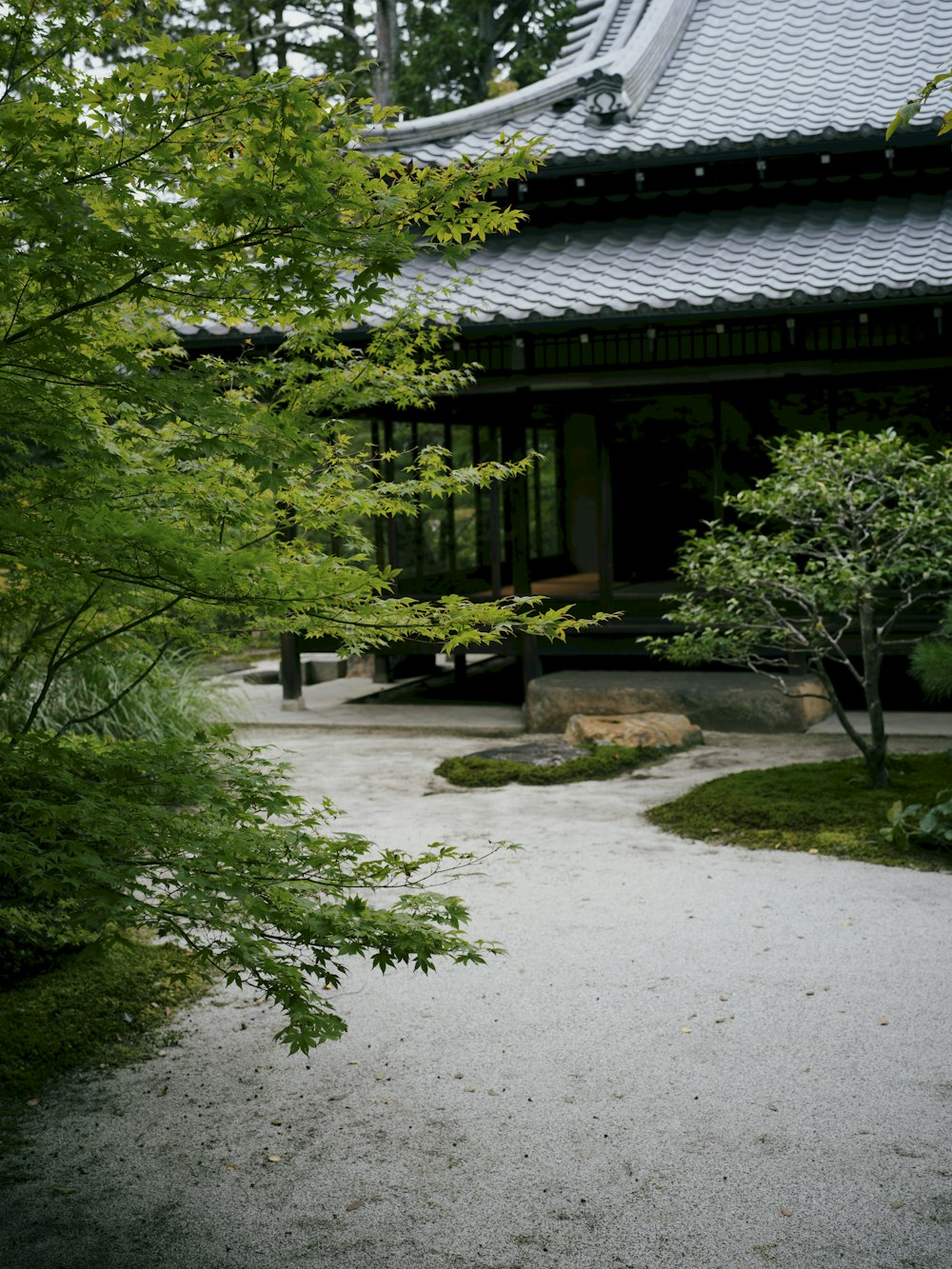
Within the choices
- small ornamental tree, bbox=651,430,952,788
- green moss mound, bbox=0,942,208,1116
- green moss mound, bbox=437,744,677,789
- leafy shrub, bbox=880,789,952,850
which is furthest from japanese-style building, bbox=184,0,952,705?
green moss mound, bbox=0,942,208,1116

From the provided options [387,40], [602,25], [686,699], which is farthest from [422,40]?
[686,699]

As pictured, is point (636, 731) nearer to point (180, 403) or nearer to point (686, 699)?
point (686, 699)

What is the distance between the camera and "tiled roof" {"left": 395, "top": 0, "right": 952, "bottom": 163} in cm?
1170

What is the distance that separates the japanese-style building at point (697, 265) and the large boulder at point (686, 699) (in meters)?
0.65

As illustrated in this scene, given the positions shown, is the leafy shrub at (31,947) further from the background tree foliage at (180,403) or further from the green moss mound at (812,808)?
the green moss mound at (812,808)

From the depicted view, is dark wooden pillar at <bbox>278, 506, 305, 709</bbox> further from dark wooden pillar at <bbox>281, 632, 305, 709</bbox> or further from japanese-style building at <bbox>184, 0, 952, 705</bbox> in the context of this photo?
japanese-style building at <bbox>184, 0, 952, 705</bbox>

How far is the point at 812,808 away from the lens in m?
7.18

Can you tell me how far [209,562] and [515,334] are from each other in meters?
8.70

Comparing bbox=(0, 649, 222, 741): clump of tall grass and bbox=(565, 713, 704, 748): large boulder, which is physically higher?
A: bbox=(0, 649, 222, 741): clump of tall grass

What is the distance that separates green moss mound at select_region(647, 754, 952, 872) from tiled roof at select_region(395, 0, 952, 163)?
580cm

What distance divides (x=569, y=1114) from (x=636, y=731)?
19.2 ft

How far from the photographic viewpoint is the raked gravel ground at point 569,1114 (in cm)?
315

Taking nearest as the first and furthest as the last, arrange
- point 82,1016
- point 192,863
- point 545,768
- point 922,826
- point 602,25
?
point 192,863 < point 82,1016 < point 922,826 < point 545,768 < point 602,25

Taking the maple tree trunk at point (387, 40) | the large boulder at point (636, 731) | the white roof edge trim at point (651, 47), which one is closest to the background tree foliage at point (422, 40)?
the maple tree trunk at point (387, 40)
